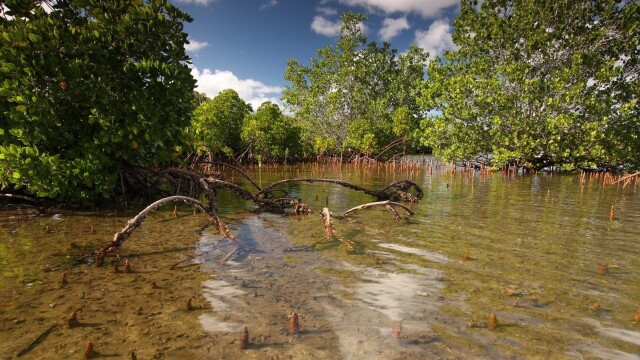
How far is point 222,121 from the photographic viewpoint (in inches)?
945

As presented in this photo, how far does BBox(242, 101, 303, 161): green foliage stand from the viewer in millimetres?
25234

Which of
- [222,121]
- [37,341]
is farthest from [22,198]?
[222,121]

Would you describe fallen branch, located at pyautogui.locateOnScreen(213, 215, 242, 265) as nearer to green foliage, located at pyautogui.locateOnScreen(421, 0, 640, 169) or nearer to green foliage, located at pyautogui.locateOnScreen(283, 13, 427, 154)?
green foliage, located at pyautogui.locateOnScreen(421, 0, 640, 169)

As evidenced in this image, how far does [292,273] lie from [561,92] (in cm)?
1982

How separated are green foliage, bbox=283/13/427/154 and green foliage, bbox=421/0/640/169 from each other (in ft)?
35.5

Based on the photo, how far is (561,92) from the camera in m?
18.2

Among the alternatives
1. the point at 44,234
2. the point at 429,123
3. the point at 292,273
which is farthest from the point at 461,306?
the point at 429,123

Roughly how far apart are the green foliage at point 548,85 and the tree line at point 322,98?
8cm

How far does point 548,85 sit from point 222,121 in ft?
64.0

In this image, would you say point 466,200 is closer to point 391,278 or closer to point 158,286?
point 391,278

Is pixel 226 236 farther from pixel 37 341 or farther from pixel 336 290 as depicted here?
pixel 37 341

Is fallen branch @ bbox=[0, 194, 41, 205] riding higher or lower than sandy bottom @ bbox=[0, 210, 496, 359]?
higher

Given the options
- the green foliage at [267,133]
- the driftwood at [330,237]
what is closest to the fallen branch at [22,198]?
the driftwood at [330,237]

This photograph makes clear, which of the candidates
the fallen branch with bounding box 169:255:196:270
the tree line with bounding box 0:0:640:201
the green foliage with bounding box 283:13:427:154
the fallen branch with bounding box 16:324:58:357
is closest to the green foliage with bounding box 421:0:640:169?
the tree line with bounding box 0:0:640:201
